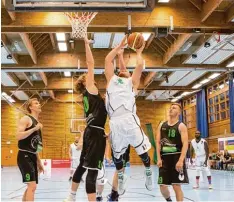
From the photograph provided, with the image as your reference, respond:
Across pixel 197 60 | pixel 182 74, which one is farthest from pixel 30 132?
pixel 182 74

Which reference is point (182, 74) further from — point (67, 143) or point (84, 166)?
point (84, 166)

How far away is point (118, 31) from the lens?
14688mm

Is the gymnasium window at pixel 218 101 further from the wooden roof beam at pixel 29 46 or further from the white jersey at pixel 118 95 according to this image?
the white jersey at pixel 118 95

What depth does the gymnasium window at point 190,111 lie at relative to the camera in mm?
33806

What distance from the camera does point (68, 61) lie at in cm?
2038

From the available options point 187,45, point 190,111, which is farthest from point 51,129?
point 187,45

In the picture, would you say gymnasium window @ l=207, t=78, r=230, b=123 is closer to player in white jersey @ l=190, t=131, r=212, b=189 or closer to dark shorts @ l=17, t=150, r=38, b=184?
player in white jersey @ l=190, t=131, r=212, b=189

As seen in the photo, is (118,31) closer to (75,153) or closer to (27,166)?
(75,153)

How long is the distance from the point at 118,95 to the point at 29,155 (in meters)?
1.77

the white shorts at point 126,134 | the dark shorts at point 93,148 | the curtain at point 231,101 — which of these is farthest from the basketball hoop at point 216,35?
the dark shorts at point 93,148

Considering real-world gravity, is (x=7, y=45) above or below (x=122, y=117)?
above

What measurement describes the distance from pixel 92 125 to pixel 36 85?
23.0 metres

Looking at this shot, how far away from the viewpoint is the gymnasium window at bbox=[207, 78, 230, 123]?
27.0 m

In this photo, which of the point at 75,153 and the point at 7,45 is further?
the point at 7,45
